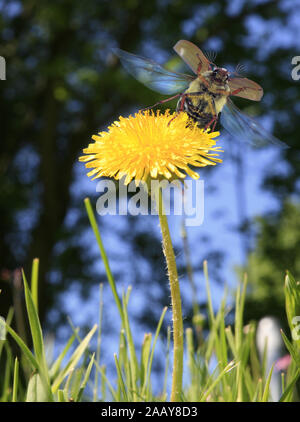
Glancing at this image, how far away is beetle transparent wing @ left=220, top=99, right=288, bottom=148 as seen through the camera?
63 centimetres

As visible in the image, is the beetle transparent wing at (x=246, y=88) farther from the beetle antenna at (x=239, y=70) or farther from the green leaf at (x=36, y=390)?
the green leaf at (x=36, y=390)

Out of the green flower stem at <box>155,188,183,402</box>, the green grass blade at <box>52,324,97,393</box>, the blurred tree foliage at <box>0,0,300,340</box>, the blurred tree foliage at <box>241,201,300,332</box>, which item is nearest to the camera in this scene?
the green flower stem at <box>155,188,183,402</box>

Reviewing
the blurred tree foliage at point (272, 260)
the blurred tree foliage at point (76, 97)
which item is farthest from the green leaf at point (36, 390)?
the blurred tree foliage at point (272, 260)

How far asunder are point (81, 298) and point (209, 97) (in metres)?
7.08

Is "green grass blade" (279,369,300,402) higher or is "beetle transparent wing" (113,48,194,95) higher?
"beetle transparent wing" (113,48,194,95)

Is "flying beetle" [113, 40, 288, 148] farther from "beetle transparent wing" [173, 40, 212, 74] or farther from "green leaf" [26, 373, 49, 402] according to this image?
"green leaf" [26, 373, 49, 402]

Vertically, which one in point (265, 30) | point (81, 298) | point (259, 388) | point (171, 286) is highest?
point (265, 30)

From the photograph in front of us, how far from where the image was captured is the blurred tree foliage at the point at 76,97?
6426 millimetres

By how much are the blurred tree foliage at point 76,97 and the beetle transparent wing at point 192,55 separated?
5619 mm

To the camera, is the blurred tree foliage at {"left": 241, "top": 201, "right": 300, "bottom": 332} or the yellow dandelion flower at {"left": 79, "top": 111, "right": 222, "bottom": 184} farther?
the blurred tree foliage at {"left": 241, "top": 201, "right": 300, "bottom": 332}

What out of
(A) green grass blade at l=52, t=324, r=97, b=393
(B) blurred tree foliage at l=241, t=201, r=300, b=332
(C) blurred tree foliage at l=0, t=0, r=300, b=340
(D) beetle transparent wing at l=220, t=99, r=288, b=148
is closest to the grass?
(A) green grass blade at l=52, t=324, r=97, b=393

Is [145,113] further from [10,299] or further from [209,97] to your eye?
[10,299]

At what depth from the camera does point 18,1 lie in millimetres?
7141

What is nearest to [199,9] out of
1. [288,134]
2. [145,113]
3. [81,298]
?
[288,134]
